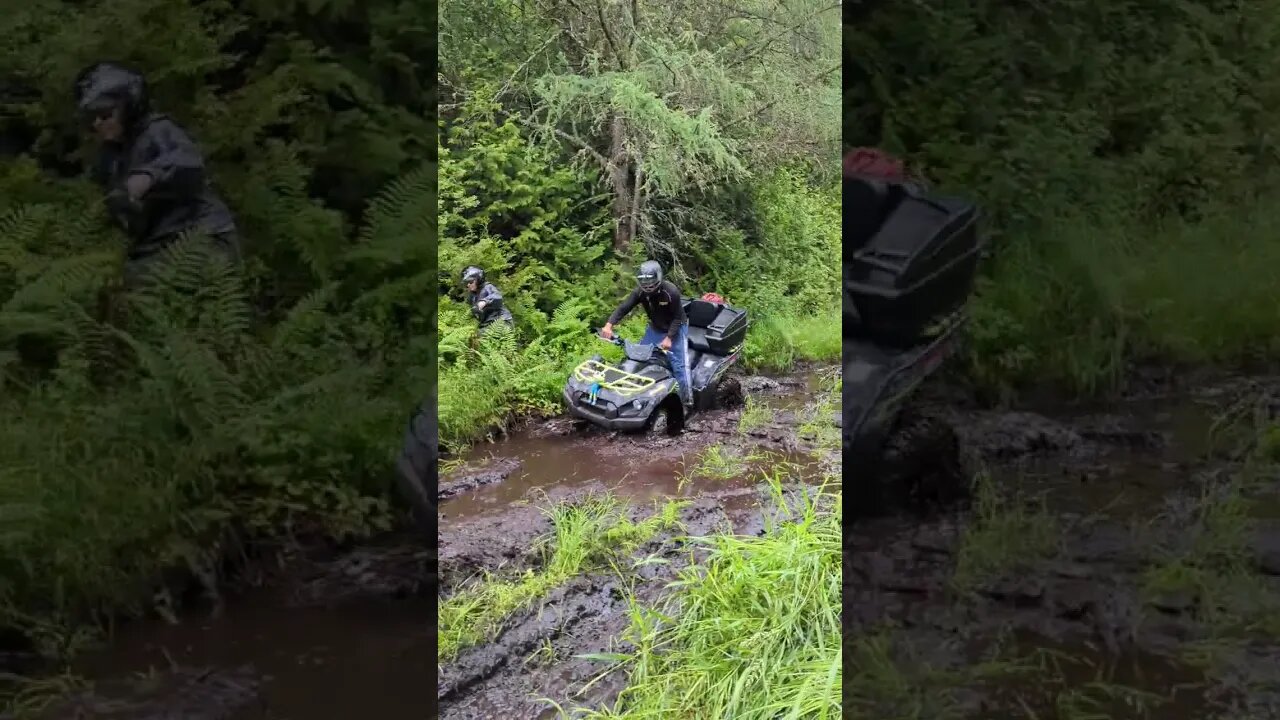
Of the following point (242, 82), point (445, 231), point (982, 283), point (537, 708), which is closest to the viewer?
point (242, 82)

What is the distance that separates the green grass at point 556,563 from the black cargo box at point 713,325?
0.65 m

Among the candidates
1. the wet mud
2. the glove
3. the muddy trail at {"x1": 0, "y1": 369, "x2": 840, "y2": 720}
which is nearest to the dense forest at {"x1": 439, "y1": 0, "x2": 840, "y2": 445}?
the muddy trail at {"x1": 0, "y1": 369, "x2": 840, "y2": 720}

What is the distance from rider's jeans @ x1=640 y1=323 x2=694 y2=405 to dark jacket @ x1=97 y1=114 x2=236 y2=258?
1.58 metres

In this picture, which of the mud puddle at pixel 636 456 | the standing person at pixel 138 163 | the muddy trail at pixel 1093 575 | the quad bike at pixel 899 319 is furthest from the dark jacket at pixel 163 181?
the muddy trail at pixel 1093 575

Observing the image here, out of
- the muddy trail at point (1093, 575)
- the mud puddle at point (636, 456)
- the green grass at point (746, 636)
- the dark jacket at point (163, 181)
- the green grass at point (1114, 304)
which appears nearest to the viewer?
the dark jacket at point (163, 181)

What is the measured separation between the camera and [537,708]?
9.41 ft

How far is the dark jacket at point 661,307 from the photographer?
3.13 metres

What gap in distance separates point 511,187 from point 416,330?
3.36 feet

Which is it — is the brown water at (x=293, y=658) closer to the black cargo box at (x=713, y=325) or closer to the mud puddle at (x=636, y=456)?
the mud puddle at (x=636, y=456)

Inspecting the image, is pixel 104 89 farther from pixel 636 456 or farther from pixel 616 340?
pixel 636 456

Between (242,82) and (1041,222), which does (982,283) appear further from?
(242,82)

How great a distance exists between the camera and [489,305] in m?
3.09

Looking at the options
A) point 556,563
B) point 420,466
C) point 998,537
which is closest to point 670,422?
point 556,563

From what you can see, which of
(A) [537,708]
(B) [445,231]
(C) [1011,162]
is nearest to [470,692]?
(A) [537,708]
